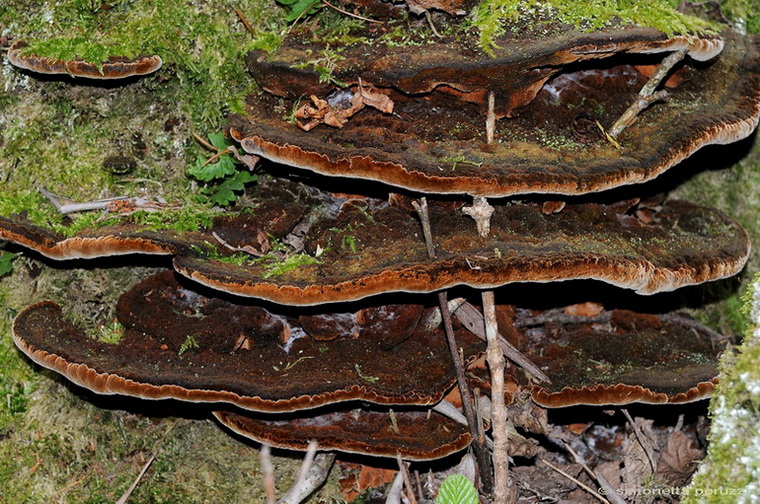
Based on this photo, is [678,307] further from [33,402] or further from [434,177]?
[33,402]

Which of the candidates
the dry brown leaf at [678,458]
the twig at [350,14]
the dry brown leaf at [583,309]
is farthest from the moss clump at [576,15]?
the dry brown leaf at [678,458]

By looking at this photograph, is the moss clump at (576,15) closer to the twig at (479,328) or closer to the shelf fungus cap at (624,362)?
the twig at (479,328)

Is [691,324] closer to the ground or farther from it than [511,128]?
closer to the ground

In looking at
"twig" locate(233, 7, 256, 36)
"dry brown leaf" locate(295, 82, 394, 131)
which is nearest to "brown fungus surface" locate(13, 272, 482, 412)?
"dry brown leaf" locate(295, 82, 394, 131)

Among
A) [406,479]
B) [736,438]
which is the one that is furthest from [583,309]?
[736,438]

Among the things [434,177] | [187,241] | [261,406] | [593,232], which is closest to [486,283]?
[434,177]

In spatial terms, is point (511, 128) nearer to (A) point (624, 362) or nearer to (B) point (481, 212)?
(B) point (481, 212)
